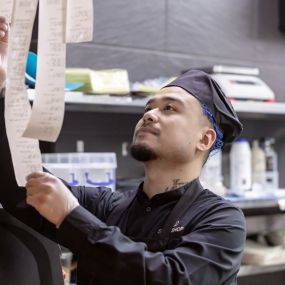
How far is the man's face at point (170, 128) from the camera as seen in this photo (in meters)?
1.53

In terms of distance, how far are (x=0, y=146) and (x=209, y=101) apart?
625 millimetres

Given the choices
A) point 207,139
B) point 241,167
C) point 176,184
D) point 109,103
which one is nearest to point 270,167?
point 241,167

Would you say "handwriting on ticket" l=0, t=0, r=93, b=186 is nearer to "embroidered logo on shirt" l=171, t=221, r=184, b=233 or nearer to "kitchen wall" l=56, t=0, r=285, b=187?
"embroidered logo on shirt" l=171, t=221, r=184, b=233

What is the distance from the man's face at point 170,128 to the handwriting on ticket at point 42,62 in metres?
A: 0.47

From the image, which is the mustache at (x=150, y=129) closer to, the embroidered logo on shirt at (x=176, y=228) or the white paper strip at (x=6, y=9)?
the embroidered logo on shirt at (x=176, y=228)

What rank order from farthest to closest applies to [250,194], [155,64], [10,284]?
1. [155,64]
2. [250,194]
3. [10,284]

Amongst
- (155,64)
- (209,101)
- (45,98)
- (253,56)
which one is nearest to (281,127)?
(253,56)

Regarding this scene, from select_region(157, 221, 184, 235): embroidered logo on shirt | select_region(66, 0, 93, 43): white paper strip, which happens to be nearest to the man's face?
select_region(157, 221, 184, 235): embroidered logo on shirt

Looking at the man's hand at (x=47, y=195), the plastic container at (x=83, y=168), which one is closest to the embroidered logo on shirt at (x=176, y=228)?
the man's hand at (x=47, y=195)

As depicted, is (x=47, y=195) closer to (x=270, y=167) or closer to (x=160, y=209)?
(x=160, y=209)

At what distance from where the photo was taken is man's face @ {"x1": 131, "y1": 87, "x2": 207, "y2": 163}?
1.53m

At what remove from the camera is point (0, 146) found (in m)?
1.47

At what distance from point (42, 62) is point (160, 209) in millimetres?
647

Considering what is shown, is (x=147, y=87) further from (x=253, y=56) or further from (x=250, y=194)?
(x=253, y=56)
